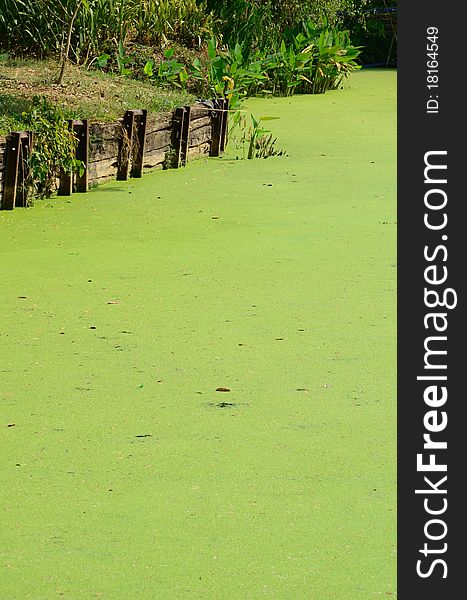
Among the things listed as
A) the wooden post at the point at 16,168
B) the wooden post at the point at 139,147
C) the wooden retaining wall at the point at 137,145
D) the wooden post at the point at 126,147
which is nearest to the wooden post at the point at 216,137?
the wooden retaining wall at the point at 137,145

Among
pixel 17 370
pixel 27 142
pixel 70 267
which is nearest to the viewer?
pixel 17 370

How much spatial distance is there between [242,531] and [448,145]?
1.92 meters

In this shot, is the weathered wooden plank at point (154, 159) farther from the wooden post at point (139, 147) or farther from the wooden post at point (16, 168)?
the wooden post at point (16, 168)

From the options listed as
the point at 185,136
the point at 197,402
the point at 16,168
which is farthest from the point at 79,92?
the point at 197,402

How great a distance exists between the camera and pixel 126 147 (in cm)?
691

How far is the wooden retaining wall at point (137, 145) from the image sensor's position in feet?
19.8

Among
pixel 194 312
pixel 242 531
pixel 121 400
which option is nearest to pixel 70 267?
pixel 194 312

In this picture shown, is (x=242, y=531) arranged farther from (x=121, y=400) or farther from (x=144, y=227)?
(x=144, y=227)

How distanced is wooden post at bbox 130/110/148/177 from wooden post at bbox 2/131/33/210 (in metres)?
1.09

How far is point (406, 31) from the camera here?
13.0 ft

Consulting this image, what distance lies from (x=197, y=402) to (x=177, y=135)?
14.9ft

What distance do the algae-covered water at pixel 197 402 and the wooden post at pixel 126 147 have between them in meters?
0.85

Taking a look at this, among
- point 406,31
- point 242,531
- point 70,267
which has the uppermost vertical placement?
point 406,31

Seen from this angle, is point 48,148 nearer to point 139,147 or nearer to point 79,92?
point 139,147
